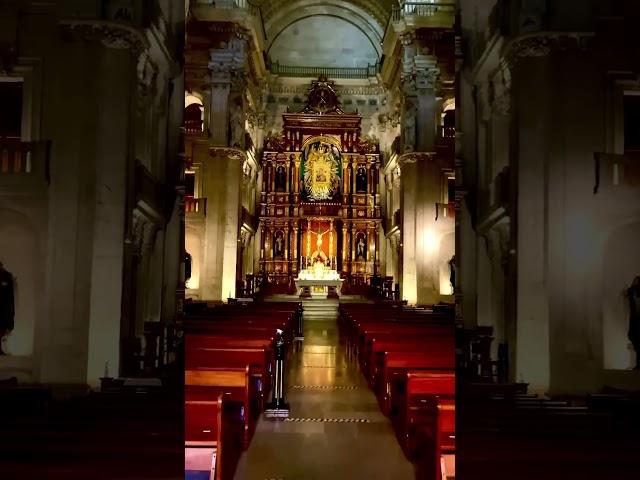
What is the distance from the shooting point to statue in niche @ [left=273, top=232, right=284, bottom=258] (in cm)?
2462

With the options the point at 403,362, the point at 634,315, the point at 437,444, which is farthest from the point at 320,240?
the point at 634,315

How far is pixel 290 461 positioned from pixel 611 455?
66.7 inches

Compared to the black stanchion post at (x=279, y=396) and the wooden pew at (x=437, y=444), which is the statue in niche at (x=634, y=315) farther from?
the black stanchion post at (x=279, y=396)

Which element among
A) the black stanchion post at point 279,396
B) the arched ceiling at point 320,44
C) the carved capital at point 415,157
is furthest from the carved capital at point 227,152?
the arched ceiling at point 320,44

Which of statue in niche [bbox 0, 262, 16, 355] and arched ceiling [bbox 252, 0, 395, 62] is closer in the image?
statue in niche [bbox 0, 262, 16, 355]

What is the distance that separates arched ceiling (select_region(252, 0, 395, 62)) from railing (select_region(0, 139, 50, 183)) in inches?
923

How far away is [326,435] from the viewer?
4629 mm

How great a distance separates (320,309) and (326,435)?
51.9 feet

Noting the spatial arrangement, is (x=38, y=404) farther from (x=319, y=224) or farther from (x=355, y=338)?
(x=319, y=224)

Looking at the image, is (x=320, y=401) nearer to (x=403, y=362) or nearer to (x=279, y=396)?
(x=279, y=396)

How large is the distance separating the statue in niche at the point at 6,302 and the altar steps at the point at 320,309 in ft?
55.5

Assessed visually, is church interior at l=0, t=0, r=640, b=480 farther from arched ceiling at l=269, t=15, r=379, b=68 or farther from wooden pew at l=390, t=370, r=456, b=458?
arched ceiling at l=269, t=15, r=379, b=68

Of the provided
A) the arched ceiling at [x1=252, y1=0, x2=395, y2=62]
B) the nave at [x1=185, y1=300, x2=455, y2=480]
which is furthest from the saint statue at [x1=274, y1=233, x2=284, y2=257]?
the nave at [x1=185, y1=300, x2=455, y2=480]

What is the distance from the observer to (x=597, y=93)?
370 centimetres
